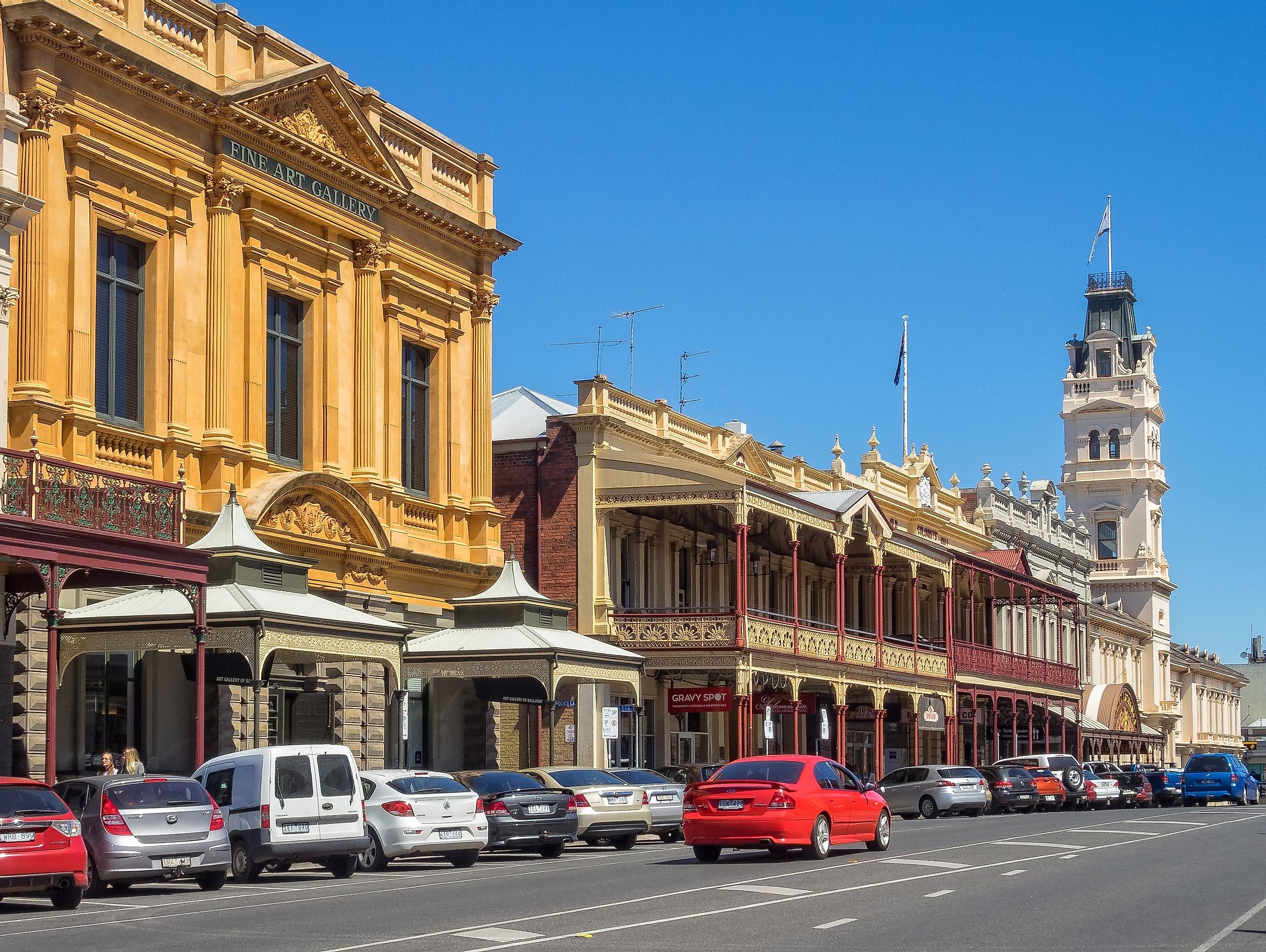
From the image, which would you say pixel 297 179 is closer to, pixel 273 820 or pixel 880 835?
pixel 273 820

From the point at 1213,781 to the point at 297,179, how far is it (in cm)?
3404

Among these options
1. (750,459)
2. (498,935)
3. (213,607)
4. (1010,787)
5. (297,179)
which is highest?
(297,179)

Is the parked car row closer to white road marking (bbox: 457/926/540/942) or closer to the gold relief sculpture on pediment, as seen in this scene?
white road marking (bbox: 457/926/540/942)

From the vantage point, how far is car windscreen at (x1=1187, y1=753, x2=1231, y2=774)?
54.1 metres

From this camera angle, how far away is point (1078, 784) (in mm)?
47625

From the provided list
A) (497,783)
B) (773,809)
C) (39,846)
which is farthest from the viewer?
(497,783)

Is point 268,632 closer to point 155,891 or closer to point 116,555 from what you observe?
point 116,555

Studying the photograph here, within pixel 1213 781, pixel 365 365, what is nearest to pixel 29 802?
pixel 365 365

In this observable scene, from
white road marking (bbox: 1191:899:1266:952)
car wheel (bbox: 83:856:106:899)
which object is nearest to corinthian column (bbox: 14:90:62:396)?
car wheel (bbox: 83:856:106:899)

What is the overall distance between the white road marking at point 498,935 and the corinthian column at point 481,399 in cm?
2099

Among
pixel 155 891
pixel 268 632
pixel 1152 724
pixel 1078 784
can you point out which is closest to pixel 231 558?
pixel 268 632

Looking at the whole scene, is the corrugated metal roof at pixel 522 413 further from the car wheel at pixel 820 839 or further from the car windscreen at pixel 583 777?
the car wheel at pixel 820 839

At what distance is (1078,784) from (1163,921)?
3192 centimetres

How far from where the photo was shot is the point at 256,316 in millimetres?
30141
